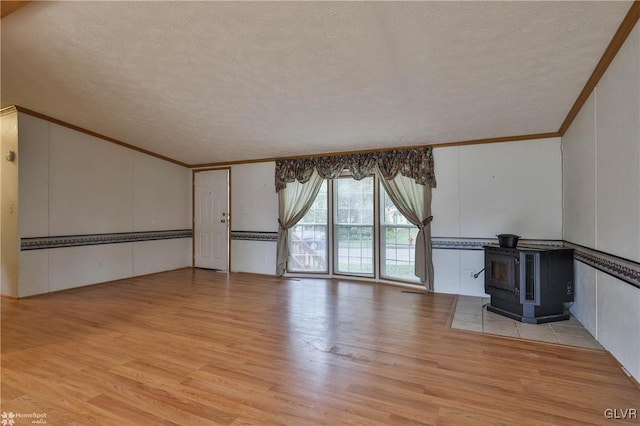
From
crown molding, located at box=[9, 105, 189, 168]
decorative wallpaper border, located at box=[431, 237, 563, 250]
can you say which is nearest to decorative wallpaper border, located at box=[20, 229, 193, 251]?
crown molding, located at box=[9, 105, 189, 168]

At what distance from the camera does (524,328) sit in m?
3.15

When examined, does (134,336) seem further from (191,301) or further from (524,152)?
(524,152)

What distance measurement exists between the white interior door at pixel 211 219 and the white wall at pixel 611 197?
5482 millimetres

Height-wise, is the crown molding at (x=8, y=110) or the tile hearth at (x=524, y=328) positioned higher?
the crown molding at (x=8, y=110)

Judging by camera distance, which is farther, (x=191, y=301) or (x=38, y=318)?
(x=191, y=301)

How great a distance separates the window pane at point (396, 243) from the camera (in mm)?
4918

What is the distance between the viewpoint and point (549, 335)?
2.96m

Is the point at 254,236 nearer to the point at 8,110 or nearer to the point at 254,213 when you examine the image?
the point at 254,213

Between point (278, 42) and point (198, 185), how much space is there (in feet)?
15.7

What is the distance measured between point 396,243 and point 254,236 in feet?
8.78

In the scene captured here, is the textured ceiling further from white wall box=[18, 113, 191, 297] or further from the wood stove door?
the wood stove door

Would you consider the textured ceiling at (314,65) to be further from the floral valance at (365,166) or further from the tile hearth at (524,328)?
the tile hearth at (524,328)

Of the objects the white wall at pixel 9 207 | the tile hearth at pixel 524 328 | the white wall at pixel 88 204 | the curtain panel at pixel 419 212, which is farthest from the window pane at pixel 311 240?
the white wall at pixel 9 207

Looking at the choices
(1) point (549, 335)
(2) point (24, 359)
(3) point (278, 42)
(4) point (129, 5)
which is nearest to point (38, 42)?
(4) point (129, 5)
